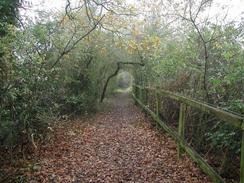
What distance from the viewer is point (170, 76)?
10.2 metres

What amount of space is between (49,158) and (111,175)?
2.08 metres

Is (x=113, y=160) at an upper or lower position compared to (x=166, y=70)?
lower

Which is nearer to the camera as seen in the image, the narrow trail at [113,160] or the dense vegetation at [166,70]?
the narrow trail at [113,160]

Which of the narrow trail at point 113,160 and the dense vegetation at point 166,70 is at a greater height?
the dense vegetation at point 166,70

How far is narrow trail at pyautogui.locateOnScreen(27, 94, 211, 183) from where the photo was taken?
5.51 meters

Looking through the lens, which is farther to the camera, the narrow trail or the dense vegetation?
the dense vegetation

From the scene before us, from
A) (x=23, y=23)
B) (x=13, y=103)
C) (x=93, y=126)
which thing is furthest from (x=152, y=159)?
(x=93, y=126)

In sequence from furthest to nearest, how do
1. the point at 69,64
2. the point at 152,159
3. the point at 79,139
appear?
the point at 69,64 → the point at 79,139 → the point at 152,159

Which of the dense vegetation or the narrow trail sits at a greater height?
the dense vegetation

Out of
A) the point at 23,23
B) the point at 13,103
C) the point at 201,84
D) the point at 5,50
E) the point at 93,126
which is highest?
the point at 23,23

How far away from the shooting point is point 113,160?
21.8ft

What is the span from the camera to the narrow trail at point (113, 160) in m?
5.51

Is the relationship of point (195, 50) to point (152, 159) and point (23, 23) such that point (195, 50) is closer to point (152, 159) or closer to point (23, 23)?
point (152, 159)

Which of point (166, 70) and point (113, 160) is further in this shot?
point (166, 70)
